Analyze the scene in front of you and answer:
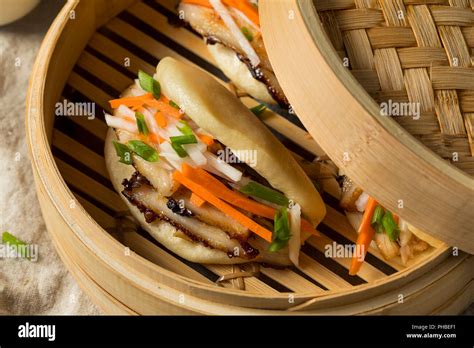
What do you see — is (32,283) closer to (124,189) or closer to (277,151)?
(124,189)

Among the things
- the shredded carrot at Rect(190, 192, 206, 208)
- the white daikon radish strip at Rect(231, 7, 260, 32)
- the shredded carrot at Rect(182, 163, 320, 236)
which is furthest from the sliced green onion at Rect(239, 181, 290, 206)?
the white daikon radish strip at Rect(231, 7, 260, 32)

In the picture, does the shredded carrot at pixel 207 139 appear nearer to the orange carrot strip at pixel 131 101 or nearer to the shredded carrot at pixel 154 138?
the shredded carrot at pixel 154 138

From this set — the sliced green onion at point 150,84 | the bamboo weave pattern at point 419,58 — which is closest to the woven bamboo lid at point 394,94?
the bamboo weave pattern at point 419,58

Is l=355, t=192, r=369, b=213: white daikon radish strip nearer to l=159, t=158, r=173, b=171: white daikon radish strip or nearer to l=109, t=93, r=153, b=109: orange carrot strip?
l=159, t=158, r=173, b=171: white daikon radish strip

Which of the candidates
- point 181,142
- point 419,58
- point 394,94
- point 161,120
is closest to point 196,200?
point 181,142

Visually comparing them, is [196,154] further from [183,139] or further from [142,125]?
[142,125]

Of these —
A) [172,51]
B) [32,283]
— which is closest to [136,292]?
[32,283]

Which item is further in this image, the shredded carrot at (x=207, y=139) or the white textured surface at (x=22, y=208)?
the white textured surface at (x=22, y=208)
